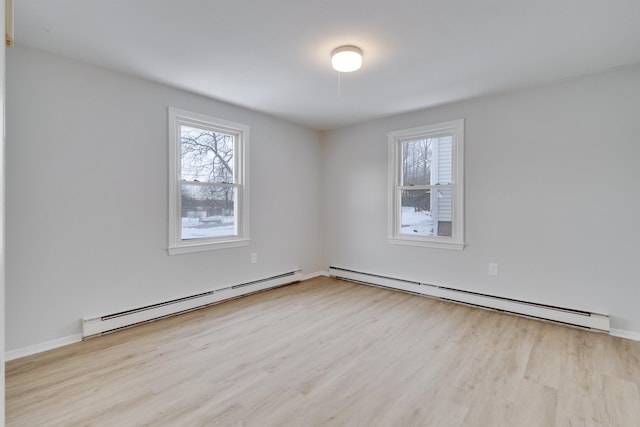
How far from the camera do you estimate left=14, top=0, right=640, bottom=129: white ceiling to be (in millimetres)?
1928

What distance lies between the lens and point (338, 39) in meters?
2.27

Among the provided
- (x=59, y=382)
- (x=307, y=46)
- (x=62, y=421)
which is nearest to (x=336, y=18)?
(x=307, y=46)

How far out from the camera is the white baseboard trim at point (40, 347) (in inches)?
90.3

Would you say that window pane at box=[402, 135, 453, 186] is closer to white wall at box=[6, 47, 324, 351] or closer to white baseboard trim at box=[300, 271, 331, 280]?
white baseboard trim at box=[300, 271, 331, 280]

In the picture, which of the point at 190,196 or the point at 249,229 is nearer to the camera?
the point at 190,196

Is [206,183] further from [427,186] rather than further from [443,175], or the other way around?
[443,175]

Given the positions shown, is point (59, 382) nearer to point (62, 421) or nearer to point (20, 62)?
point (62, 421)

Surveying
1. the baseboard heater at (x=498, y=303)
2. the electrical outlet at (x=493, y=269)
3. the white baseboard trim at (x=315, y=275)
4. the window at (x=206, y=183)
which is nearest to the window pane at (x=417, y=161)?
the electrical outlet at (x=493, y=269)

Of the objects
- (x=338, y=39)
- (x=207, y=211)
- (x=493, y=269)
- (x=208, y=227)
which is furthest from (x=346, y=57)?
(x=493, y=269)

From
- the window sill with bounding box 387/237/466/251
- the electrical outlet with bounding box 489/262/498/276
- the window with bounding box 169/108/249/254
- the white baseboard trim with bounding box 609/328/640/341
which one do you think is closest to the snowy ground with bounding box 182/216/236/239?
the window with bounding box 169/108/249/254

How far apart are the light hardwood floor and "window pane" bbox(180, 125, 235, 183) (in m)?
1.56

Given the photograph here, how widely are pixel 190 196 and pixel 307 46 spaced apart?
6.64ft

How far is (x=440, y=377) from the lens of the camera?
209 centimetres

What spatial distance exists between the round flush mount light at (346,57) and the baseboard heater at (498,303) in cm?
273
